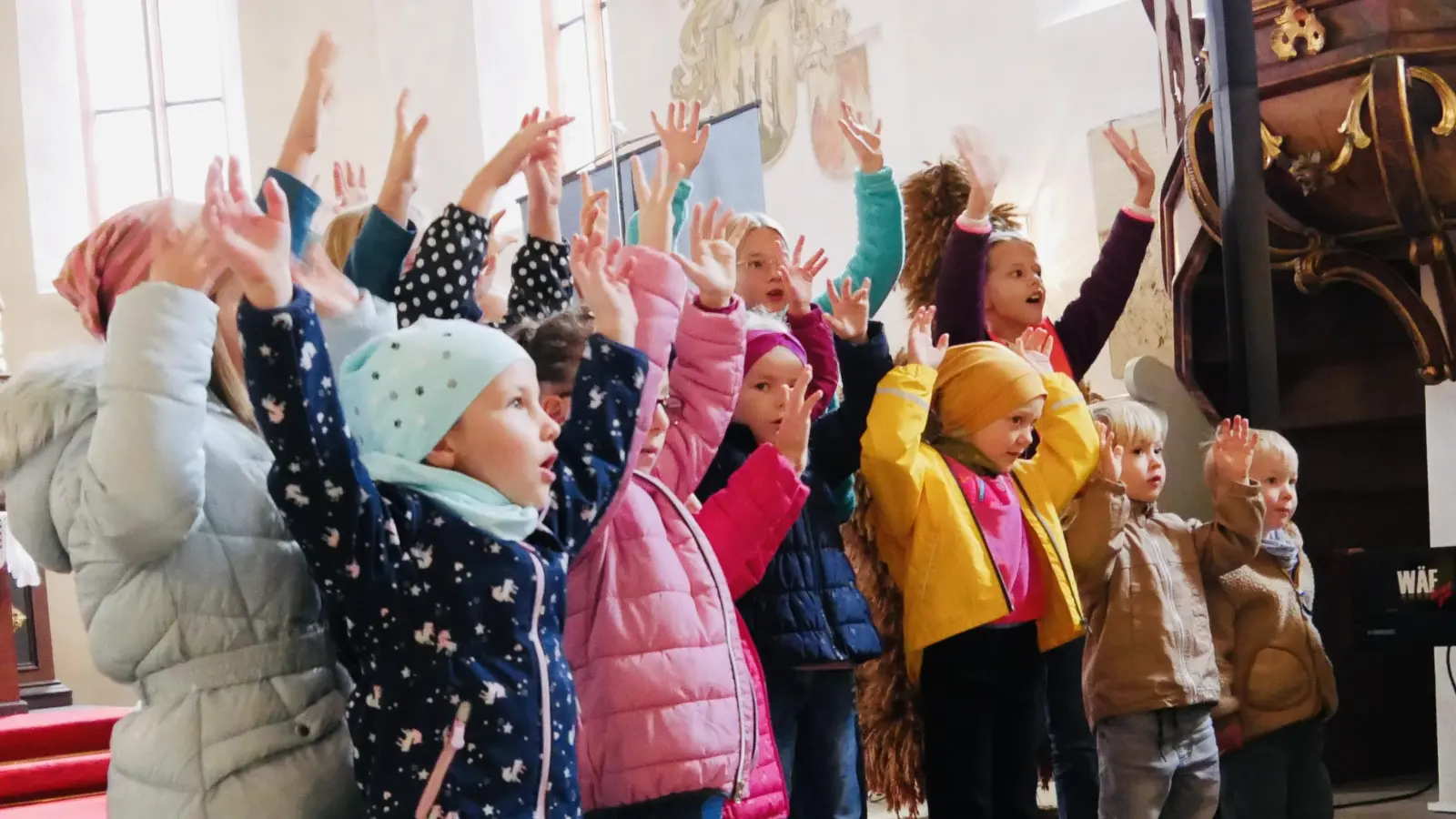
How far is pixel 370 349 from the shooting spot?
1.88 meters

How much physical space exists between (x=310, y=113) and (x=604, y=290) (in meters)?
0.46

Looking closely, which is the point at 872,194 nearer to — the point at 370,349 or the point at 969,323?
the point at 969,323

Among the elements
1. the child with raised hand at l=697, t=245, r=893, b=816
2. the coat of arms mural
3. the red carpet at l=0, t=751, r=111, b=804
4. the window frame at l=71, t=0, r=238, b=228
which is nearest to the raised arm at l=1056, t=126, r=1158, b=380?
the child with raised hand at l=697, t=245, r=893, b=816

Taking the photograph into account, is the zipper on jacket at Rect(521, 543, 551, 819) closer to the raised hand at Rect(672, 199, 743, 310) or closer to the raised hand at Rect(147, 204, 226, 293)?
the raised hand at Rect(147, 204, 226, 293)

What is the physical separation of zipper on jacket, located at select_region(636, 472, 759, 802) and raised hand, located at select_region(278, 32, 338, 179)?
0.64 m

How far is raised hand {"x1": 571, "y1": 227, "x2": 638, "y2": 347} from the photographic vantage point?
2062 millimetres

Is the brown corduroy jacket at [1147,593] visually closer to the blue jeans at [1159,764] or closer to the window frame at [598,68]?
the blue jeans at [1159,764]

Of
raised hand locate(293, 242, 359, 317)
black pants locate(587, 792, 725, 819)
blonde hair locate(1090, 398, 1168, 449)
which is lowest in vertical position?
black pants locate(587, 792, 725, 819)

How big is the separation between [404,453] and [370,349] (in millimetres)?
155

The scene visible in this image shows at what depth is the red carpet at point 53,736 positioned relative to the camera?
18.8ft

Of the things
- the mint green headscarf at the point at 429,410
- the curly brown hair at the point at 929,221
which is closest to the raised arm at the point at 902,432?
the mint green headscarf at the point at 429,410

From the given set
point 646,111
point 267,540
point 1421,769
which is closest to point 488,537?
point 267,540

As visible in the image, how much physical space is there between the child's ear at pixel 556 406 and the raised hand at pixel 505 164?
0.97ft

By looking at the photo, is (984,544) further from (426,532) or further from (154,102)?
(154,102)
